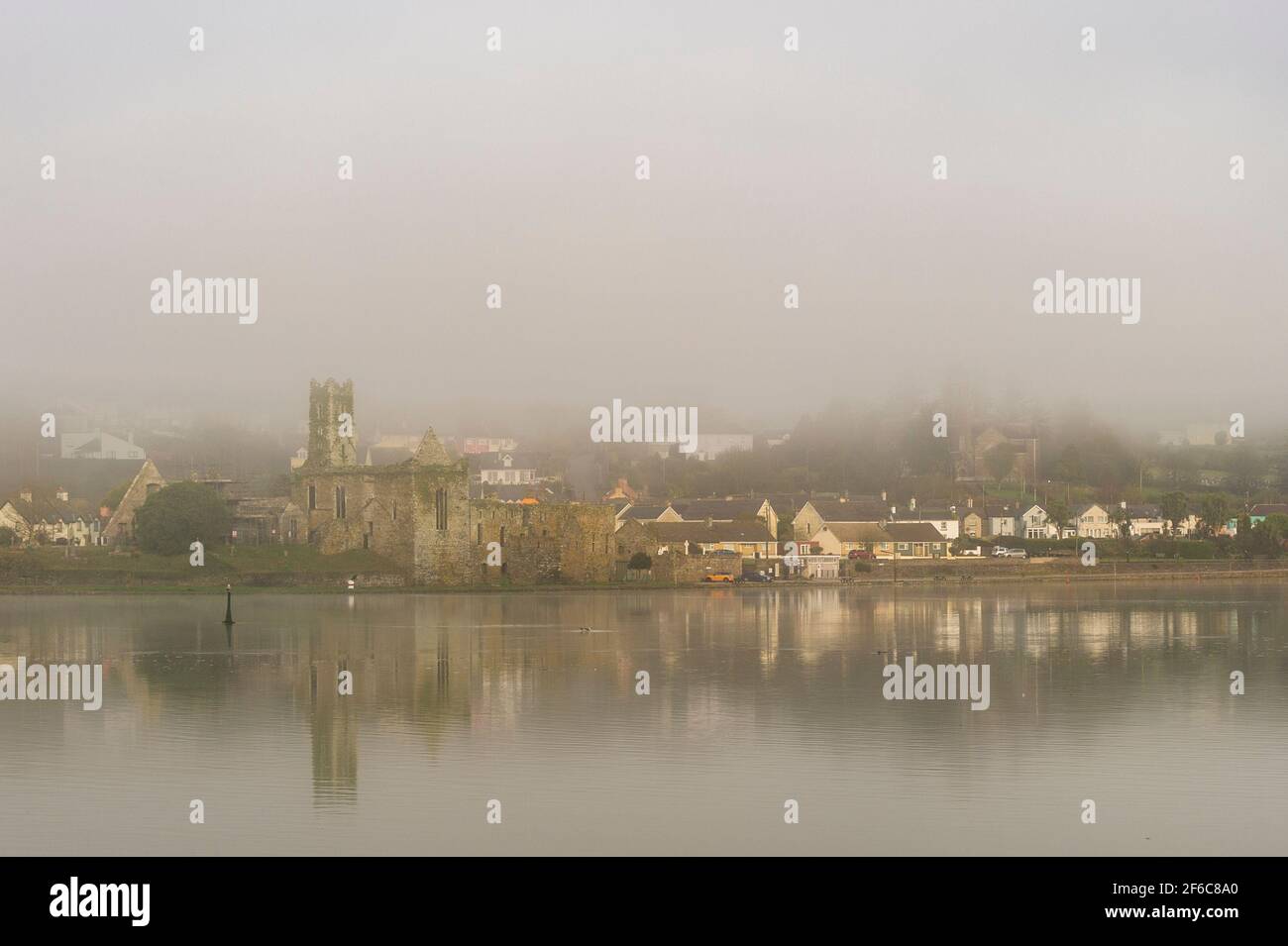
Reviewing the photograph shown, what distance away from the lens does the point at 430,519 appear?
66062 millimetres

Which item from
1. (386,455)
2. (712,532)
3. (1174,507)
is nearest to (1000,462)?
(1174,507)

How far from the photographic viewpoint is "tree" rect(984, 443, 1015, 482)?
11619cm

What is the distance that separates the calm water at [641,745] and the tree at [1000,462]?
76.4 m

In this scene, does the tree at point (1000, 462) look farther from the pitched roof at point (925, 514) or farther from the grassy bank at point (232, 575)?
the grassy bank at point (232, 575)

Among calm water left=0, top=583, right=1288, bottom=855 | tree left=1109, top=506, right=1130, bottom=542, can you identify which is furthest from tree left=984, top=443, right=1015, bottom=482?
calm water left=0, top=583, right=1288, bottom=855

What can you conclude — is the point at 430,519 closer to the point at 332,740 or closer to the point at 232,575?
the point at 232,575

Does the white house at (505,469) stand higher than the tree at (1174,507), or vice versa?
the white house at (505,469)

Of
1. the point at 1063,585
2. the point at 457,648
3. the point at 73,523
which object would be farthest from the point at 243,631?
the point at 1063,585

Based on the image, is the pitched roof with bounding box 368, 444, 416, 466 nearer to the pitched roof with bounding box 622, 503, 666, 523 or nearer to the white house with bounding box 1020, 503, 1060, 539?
the pitched roof with bounding box 622, 503, 666, 523

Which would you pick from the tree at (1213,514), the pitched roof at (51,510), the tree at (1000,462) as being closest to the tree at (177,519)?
the pitched roof at (51,510)

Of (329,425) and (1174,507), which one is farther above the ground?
(329,425)

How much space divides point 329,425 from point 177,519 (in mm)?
9936

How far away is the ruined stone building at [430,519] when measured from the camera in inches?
2611
